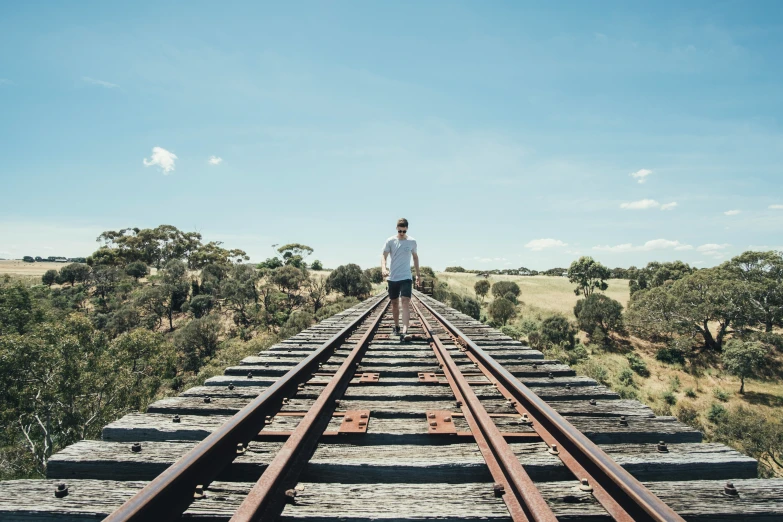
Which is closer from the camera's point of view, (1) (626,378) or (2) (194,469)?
(2) (194,469)

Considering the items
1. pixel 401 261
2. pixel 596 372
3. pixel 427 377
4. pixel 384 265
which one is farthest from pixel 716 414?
pixel 427 377

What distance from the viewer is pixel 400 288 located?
6109 mm

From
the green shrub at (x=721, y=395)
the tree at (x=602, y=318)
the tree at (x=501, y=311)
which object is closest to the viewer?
the green shrub at (x=721, y=395)

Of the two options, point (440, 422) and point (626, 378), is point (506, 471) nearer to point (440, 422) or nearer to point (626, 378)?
point (440, 422)

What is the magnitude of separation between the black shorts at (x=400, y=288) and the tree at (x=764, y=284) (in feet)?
149

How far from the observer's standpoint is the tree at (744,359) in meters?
27.0

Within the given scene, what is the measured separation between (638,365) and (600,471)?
36.2 metres

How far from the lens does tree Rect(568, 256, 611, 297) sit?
60.7 meters

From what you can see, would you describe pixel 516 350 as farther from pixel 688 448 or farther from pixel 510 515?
pixel 510 515

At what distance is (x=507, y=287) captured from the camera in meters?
56.5

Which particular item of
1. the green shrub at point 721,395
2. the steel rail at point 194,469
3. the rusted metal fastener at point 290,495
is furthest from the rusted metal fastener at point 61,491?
the green shrub at point 721,395

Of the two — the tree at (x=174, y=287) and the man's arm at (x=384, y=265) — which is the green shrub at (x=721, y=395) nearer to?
the man's arm at (x=384, y=265)

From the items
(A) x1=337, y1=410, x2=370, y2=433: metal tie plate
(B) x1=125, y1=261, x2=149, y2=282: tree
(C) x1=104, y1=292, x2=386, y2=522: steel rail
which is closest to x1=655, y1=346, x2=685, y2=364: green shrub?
(A) x1=337, y1=410, x2=370, y2=433: metal tie plate

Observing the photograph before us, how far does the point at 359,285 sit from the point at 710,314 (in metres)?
40.1
